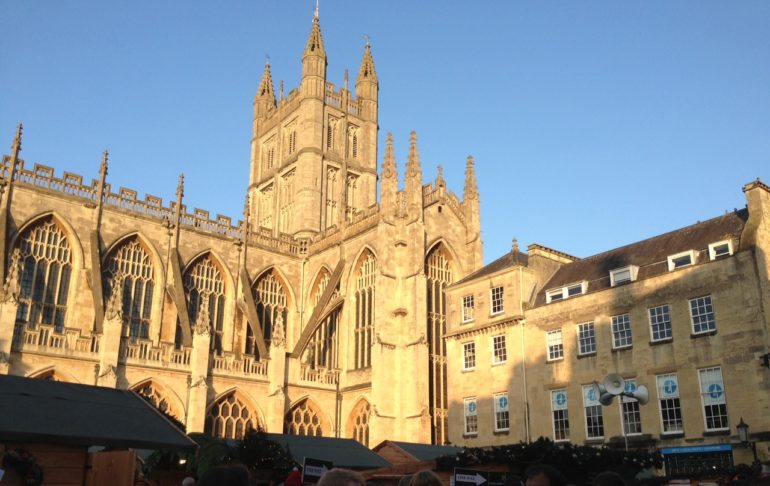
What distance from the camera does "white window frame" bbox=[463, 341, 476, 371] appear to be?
99.1 feet

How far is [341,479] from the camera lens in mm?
3914

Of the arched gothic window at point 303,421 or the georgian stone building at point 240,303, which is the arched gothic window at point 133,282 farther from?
the arched gothic window at point 303,421

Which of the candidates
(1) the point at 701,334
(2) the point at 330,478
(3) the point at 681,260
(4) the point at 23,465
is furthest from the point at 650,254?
(2) the point at 330,478

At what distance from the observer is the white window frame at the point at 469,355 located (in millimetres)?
30197

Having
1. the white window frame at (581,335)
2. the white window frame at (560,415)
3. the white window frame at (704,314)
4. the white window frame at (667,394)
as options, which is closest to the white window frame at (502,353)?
the white window frame at (560,415)

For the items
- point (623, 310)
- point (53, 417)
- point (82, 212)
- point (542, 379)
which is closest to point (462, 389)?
point (542, 379)

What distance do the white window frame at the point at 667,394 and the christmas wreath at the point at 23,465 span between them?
A: 1948 cm

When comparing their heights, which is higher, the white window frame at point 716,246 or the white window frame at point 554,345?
the white window frame at point 716,246

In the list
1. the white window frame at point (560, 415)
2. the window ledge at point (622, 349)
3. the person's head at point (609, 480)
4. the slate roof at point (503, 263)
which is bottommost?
the person's head at point (609, 480)

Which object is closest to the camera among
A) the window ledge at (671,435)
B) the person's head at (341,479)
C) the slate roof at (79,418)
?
the person's head at (341,479)

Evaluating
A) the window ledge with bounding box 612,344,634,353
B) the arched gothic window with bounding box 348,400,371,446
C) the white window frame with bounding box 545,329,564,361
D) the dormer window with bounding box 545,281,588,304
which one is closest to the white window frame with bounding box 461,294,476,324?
the dormer window with bounding box 545,281,588,304

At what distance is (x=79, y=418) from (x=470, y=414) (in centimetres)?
2123

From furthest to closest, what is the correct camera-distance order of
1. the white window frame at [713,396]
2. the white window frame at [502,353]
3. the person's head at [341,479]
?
→ the white window frame at [502,353], the white window frame at [713,396], the person's head at [341,479]

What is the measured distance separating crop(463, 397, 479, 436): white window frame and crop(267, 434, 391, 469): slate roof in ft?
22.6
